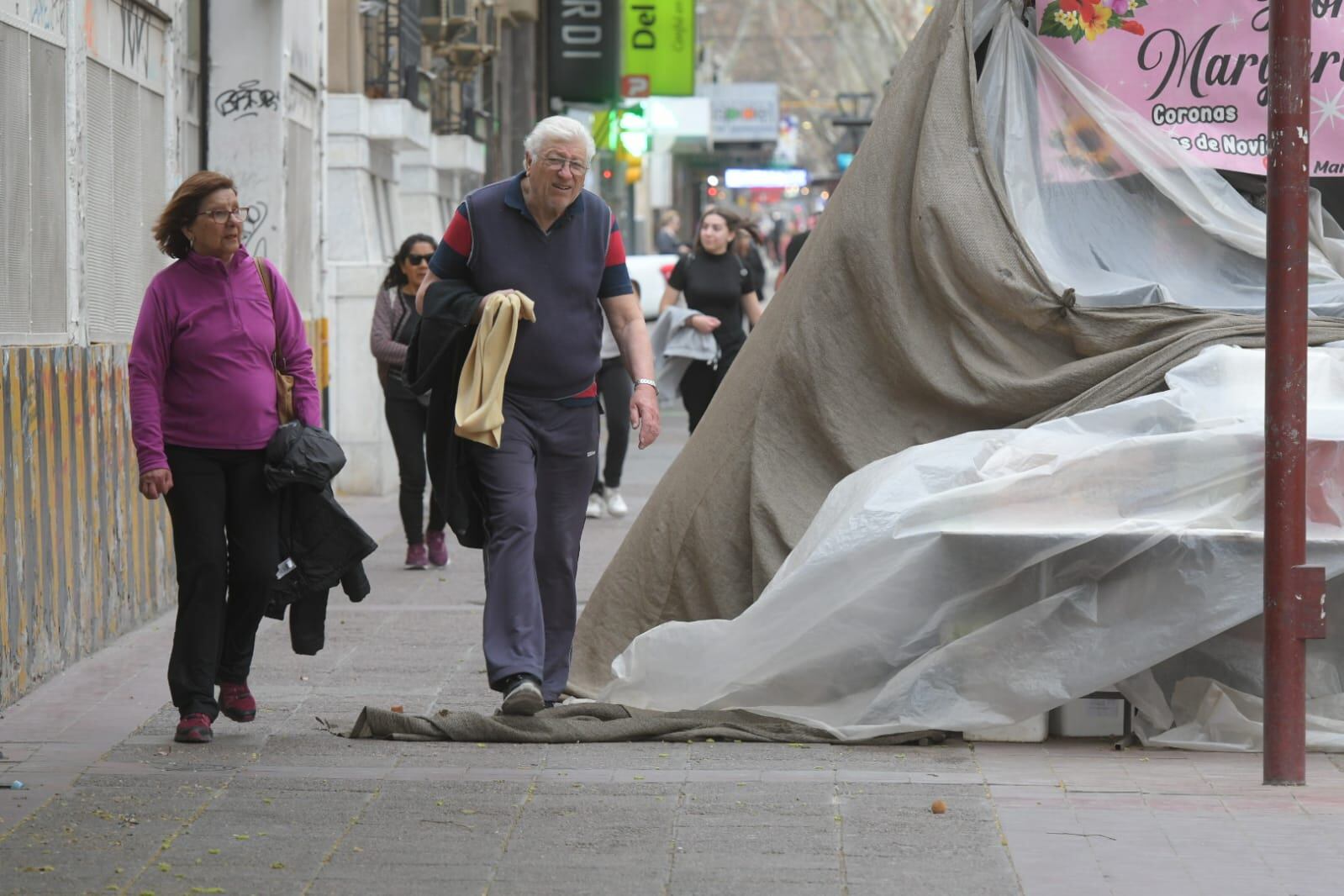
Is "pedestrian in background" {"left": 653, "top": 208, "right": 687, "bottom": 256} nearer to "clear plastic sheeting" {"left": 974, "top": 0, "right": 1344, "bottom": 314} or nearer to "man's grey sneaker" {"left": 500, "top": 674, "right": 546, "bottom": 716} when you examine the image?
"clear plastic sheeting" {"left": 974, "top": 0, "right": 1344, "bottom": 314}

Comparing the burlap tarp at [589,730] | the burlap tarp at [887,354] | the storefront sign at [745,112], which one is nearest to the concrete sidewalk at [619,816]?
the burlap tarp at [589,730]

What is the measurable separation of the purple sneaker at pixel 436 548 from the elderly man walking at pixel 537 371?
4.12m

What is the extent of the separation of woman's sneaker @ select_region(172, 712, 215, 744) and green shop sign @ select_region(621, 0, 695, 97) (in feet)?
92.7

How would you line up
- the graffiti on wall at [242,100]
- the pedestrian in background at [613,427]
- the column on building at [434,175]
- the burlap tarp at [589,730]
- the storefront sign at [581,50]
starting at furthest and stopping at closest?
the storefront sign at [581,50], the column on building at [434,175], the pedestrian in background at [613,427], the graffiti on wall at [242,100], the burlap tarp at [589,730]

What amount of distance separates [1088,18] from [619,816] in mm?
3580

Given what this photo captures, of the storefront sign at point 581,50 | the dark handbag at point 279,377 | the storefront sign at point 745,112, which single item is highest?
the storefront sign at point 745,112

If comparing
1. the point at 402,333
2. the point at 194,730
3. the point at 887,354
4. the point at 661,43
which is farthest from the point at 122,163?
the point at 661,43

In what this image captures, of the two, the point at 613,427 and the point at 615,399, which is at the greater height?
the point at 615,399

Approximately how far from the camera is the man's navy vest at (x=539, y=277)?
659 centimetres

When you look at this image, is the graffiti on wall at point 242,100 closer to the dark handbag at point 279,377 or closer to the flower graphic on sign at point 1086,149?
the dark handbag at point 279,377

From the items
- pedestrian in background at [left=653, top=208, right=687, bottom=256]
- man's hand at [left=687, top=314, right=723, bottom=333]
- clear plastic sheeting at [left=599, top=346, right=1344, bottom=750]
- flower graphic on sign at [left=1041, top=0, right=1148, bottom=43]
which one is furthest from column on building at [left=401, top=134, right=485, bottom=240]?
clear plastic sheeting at [left=599, top=346, right=1344, bottom=750]

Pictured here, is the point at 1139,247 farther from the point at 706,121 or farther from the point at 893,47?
the point at 706,121

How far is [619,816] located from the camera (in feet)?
17.8

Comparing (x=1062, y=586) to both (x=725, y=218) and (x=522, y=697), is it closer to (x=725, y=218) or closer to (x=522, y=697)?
(x=522, y=697)
